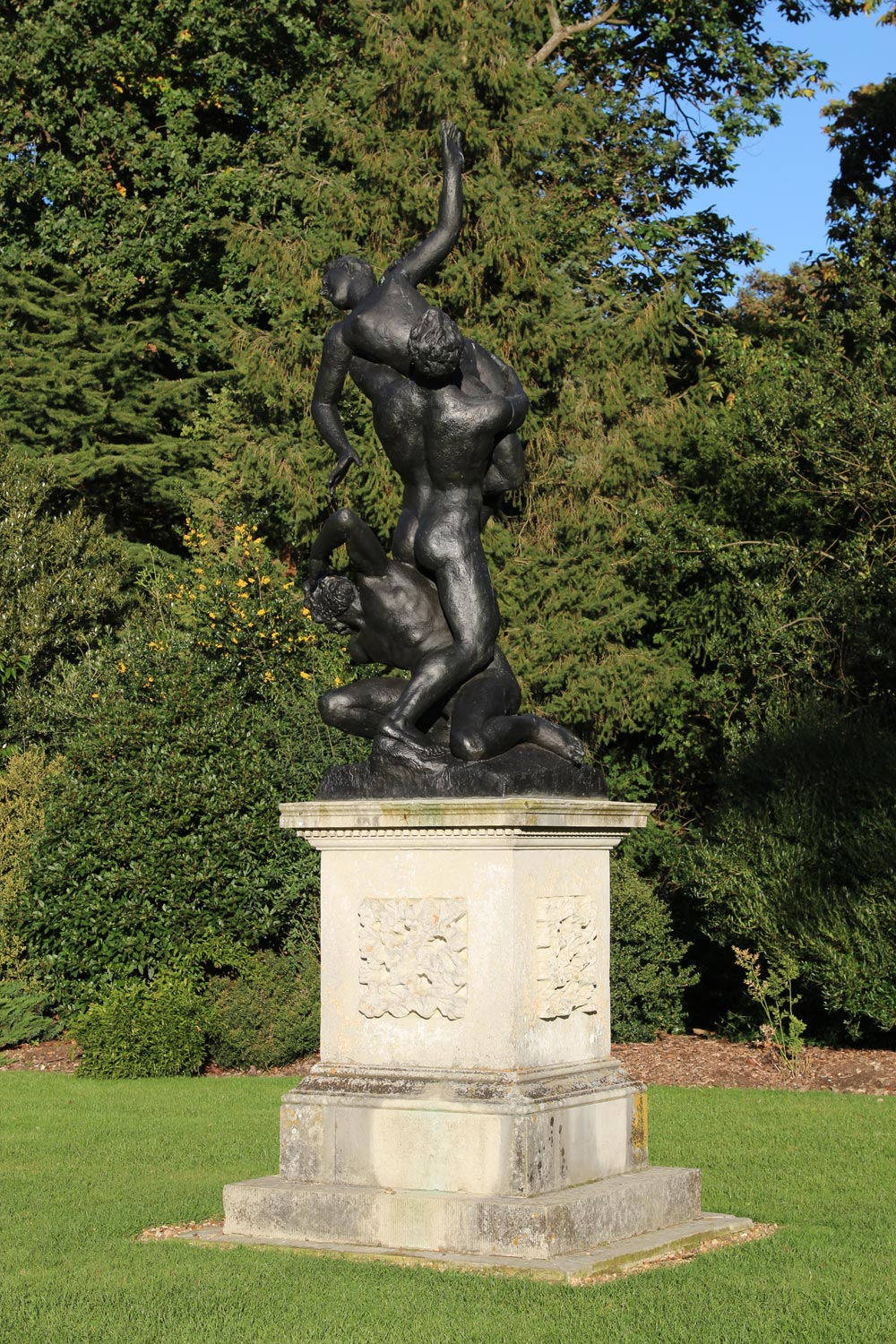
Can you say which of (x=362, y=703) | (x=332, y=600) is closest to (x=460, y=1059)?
(x=362, y=703)

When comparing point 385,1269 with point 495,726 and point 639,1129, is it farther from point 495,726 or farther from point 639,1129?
point 495,726

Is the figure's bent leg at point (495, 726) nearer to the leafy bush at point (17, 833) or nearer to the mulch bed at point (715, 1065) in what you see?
the mulch bed at point (715, 1065)

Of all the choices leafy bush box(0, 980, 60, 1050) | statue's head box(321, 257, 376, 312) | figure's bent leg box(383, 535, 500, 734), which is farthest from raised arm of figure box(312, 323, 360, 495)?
leafy bush box(0, 980, 60, 1050)

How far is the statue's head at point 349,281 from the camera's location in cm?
811

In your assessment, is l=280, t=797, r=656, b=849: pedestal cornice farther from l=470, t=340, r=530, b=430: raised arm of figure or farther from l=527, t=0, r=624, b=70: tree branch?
l=527, t=0, r=624, b=70: tree branch

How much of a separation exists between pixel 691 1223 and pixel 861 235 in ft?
41.1

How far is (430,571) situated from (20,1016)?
983 centimetres

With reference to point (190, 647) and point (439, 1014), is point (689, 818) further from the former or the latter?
point (439, 1014)

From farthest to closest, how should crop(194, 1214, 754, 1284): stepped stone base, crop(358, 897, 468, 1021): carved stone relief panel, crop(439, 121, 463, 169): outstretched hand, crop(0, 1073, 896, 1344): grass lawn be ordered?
1. crop(439, 121, 463, 169): outstretched hand
2. crop(358, 897, 468, 1021): carved stone relief panel
3. crop(194, 1214, 754, 1284): stepped stone base
4. crop(0, 1073, 896, 1344): grass lawn

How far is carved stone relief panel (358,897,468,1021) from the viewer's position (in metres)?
7.15

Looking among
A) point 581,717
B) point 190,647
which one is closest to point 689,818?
point 581,717

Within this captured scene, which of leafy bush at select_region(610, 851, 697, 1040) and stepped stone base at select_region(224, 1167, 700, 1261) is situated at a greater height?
leafy bush at select_region(610, 851, 697, 1040)

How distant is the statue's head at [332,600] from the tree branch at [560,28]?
14.6 metres

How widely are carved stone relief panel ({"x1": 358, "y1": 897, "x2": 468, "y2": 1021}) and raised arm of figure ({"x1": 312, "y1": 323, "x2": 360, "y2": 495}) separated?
76.2 inches
